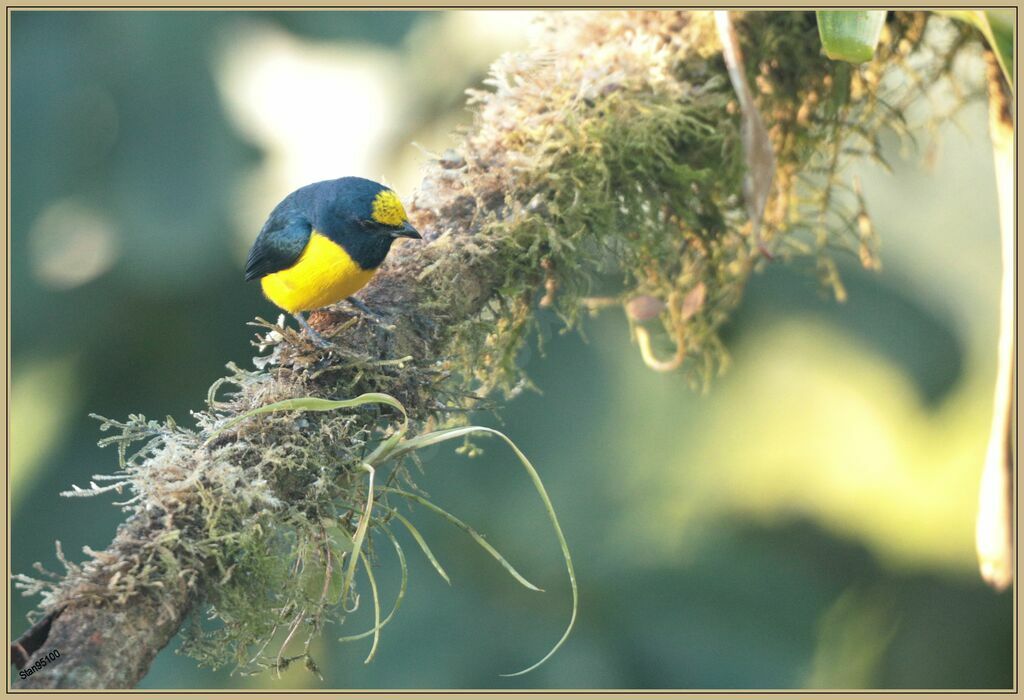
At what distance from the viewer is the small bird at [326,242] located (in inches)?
70.6

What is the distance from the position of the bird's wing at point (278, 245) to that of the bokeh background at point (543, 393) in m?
1.42

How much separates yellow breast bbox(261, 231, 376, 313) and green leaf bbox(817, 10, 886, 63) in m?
1.02

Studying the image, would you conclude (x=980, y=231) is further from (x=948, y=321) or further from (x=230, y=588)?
(x=230, y=588)

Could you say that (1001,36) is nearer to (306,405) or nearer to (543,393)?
(306,405)

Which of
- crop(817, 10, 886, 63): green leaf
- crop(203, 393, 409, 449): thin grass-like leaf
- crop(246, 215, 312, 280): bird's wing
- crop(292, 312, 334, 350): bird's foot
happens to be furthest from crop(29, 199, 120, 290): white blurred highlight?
crop(817, 10, 886, 63): green leaf

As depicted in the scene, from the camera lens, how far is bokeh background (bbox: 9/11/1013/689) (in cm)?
358

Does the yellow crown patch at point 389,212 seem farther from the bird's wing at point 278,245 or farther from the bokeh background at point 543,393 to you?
the bokeh background at point 543,393

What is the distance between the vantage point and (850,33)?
192cm

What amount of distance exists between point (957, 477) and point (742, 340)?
973 mm

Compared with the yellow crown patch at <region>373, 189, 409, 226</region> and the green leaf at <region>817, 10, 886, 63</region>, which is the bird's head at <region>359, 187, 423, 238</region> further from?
the green leaf at <region>817, 10, 886, 63</region>

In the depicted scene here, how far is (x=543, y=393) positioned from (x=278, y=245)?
1.80 metres

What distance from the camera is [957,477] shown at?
147 inches

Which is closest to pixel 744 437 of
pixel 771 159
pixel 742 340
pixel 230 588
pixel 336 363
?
pixel 742 340

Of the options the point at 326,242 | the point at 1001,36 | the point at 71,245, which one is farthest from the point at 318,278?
the point at 71,245
